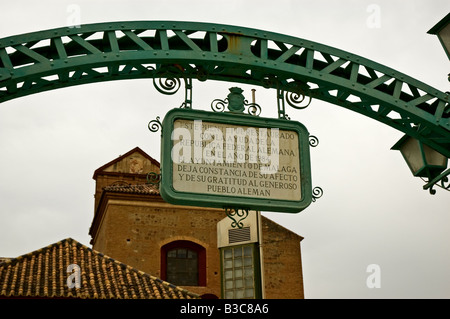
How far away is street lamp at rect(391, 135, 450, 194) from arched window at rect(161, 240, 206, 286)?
17.8 metres

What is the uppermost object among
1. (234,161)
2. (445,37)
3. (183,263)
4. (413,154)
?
(183,263)

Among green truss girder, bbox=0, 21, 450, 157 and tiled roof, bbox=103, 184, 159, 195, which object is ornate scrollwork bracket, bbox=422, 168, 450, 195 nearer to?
green truss girder, bbox=0, 21, 450, 157

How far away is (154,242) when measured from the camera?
24781mm

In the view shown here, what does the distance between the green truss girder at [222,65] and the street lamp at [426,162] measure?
17cm

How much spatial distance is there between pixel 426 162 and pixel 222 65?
8.38ft

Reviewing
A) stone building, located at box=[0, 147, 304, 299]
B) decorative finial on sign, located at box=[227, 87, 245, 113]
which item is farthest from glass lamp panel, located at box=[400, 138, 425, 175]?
stone building, located at box=[0, 147, 304, 299]

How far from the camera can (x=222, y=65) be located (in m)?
6.23

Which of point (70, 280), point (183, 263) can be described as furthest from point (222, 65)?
point (183, 263)

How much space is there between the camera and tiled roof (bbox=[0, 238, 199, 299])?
1602cm

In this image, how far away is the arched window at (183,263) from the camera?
24438mm

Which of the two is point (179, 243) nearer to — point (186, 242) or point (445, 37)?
point (186, 242)

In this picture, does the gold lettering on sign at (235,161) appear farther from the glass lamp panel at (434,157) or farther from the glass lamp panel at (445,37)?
the glass lamp panel at (445,37)

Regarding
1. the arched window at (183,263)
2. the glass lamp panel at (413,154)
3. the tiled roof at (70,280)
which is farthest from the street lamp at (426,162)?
the arched window at (183,263)

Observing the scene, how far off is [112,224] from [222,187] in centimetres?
1942
